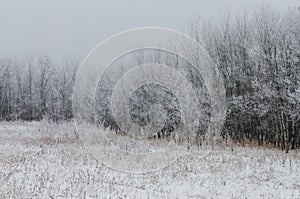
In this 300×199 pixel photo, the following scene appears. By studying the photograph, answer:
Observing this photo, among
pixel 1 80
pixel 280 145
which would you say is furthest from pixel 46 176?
pixel 1 80

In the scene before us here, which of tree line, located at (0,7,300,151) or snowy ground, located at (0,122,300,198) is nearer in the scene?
snowy ground, located at (0,122,300,198)

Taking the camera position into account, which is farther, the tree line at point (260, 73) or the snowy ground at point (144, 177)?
the tree line at point (260, 73)

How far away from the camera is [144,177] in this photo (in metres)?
10.0

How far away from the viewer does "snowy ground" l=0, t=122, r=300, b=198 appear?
8.19 metres

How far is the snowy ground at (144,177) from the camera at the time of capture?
819cm

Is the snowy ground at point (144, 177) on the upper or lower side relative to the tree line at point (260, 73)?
lower

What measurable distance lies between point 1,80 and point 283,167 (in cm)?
5194

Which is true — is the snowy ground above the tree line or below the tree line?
below

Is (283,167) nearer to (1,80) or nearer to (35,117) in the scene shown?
(35,117)

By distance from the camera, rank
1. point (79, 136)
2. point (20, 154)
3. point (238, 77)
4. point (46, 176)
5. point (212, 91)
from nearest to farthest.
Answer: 1. point (46, 176)
2. point (20, 154)
3. point (79, 136)
4. point (212, 91)
5. point (238, 77)

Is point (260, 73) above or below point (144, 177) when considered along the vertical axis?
above

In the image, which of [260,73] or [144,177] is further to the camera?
[260,73]

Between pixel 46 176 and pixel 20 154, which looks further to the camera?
pixel 20 154

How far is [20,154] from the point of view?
39.6 ft
